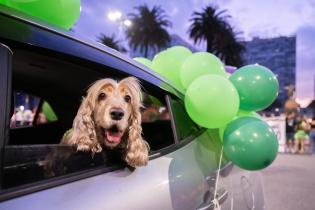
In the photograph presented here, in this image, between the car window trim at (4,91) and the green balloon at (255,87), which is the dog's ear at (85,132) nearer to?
the car window trim at (4,91)

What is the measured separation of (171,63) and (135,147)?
1.39 meters

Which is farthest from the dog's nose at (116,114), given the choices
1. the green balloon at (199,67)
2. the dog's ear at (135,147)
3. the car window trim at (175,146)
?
the green balloon at (199,67)

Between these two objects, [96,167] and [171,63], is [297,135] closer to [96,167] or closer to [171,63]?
[171,63]

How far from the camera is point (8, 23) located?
1433mm

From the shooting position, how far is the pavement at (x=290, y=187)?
18.9 feet

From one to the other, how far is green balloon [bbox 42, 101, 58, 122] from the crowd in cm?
1332

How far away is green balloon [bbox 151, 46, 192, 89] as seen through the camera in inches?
119

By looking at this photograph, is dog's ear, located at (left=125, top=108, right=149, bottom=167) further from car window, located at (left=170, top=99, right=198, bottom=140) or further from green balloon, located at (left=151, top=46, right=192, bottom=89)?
green balloon, located at (left=151, top=46, right=192, bottom=89)

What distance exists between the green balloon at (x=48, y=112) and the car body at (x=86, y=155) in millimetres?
111

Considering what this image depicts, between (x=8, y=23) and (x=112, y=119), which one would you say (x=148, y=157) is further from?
(x=8, y=23)

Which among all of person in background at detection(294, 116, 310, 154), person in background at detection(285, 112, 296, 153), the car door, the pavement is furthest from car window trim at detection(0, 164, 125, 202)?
person in background at detection(285, 112, 296, 153)

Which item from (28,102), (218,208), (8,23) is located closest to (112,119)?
(8,23)

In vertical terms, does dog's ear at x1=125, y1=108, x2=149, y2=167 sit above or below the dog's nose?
below

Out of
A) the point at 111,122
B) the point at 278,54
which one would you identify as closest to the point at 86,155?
the point at 111,122
